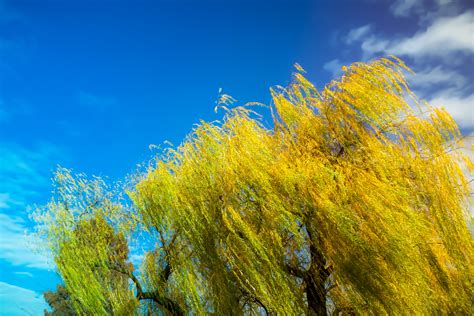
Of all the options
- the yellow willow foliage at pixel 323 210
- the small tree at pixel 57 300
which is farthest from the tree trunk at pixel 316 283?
the small tree at pixel 57 300

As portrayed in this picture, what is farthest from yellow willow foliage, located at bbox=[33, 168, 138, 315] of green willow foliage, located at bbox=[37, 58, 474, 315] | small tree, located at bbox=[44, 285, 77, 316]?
small tree, located at bbox=[44, 285, 77, 316]

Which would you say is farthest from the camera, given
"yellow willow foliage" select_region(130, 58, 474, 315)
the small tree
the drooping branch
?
the small tree

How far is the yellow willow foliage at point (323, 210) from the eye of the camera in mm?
4504

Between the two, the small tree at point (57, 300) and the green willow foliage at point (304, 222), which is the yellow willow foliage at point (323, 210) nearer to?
the green willow foliage at point (304, 222)

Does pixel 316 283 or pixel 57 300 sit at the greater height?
pixel 57 300

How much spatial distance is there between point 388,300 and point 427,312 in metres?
0.40

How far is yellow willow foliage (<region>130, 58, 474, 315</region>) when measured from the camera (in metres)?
4.50

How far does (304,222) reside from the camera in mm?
4953

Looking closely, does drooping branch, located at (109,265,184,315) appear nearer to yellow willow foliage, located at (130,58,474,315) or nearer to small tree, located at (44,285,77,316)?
yellow willow foliage, located at (130,58,474,315)

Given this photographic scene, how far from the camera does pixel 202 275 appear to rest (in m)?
5.49

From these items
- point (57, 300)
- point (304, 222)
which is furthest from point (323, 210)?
point (57, 300)

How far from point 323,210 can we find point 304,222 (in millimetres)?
340

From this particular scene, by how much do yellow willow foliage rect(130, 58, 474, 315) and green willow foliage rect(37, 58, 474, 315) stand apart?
0.02m

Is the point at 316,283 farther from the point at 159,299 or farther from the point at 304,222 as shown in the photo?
the point at 159,299
